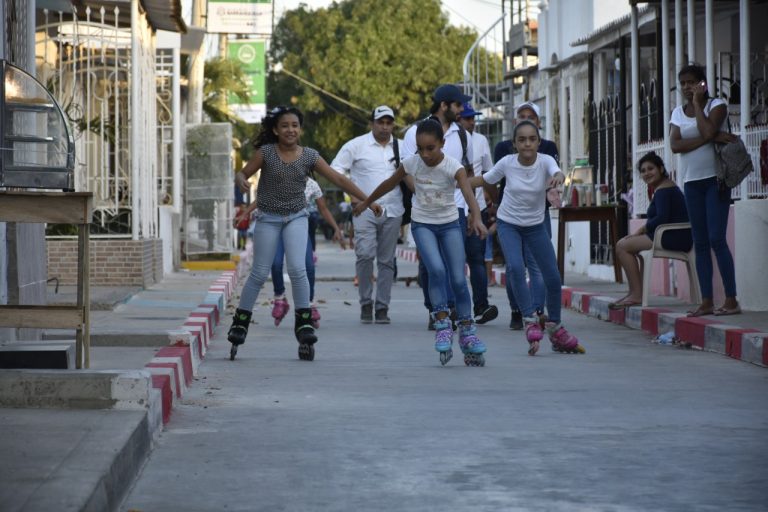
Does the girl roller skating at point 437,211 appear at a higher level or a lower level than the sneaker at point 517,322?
higher

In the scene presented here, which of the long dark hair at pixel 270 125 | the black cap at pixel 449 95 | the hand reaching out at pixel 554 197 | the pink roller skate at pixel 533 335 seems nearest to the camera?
the pink roller skate at pixel 533 335

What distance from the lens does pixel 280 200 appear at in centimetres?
1061

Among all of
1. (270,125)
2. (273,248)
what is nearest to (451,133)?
(270,125)

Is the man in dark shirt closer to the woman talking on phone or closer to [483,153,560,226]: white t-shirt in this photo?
[483,153,560,226]: white t-shirt

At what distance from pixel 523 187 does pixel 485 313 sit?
251 centimetres

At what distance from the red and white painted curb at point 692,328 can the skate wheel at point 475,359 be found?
1872 millimetres

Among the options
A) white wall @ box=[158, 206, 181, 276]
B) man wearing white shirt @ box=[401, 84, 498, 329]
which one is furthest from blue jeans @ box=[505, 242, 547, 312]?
white wall @ box=[158, 206, 181, 276]

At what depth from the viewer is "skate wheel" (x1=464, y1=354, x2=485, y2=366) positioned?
977 centimetres

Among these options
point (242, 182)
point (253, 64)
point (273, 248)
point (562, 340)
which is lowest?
point (562, 340)

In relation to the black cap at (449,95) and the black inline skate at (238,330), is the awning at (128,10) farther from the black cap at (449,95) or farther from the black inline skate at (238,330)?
the black inline skate at (238,330)

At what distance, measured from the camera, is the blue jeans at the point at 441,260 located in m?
10.0

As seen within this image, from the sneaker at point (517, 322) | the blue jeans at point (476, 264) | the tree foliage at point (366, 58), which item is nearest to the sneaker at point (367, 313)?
the blue jeans at point (476, 264)

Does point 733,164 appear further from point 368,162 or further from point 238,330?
point 238,330

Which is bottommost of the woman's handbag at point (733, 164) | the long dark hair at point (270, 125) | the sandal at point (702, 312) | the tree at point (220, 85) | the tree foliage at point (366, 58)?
the sandal at point (702, 312)
